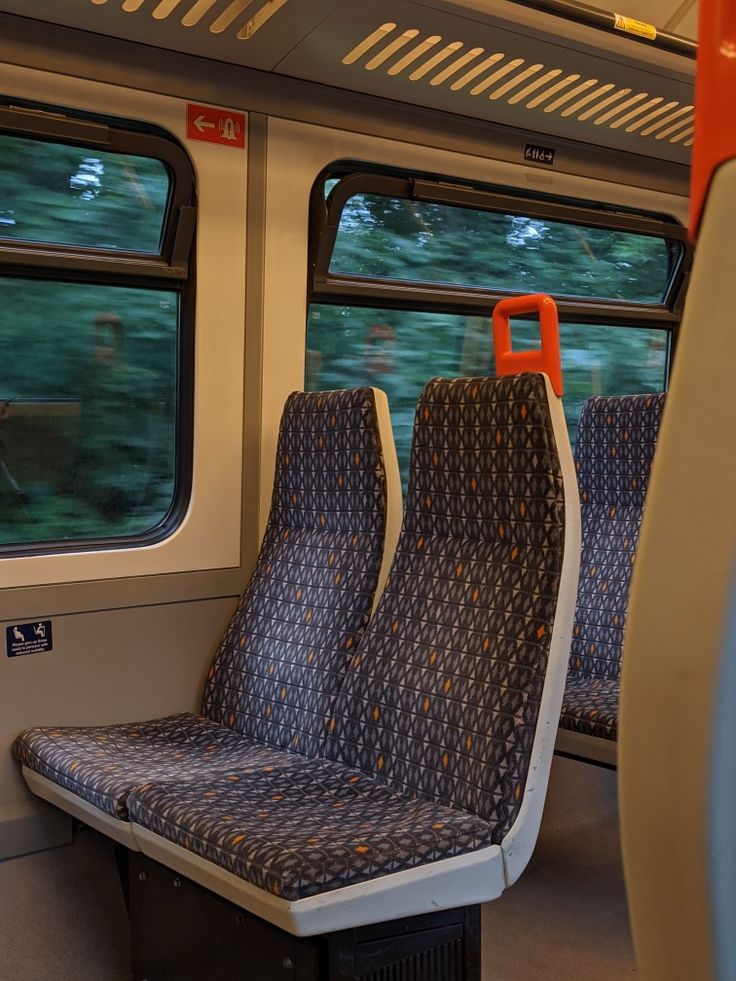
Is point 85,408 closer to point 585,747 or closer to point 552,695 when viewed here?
point 552,695

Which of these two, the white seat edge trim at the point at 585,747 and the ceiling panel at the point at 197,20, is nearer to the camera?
the ceiling panel at the point at 197,20

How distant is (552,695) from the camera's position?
7.41ft

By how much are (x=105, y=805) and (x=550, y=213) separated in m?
2.66

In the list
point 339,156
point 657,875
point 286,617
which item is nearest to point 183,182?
point 339,156

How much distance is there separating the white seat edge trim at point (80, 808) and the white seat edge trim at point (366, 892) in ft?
0.64

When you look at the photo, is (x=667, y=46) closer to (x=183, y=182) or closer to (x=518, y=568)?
(x=183, y=182)

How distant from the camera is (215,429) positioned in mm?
3320

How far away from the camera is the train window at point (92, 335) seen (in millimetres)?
2988

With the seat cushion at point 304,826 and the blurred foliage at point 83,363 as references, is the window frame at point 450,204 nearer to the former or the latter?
the blurred foliage at point 83,363

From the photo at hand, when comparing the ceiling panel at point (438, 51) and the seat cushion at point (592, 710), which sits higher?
the ceiling panel at point (438, 51)

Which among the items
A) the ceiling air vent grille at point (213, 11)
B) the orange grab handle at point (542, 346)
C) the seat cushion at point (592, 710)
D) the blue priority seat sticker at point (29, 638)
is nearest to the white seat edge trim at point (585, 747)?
the seat cushion at point (592, 710)

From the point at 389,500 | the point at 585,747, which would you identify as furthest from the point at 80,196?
the point at 585,747

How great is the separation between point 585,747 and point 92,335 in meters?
1.89

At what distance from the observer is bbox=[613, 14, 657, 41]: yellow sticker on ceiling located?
2.91m
